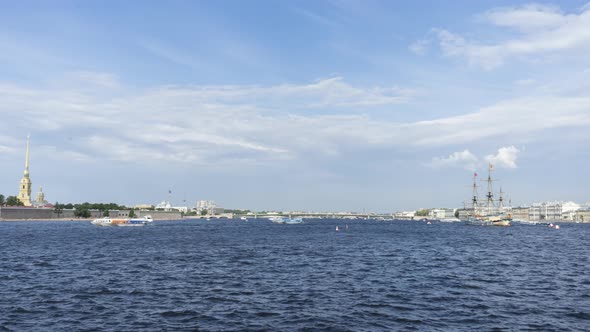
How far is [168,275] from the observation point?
43.4 m

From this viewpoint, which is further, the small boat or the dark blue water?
the small boat

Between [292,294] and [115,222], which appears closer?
[292,294]

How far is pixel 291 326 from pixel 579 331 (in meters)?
15.2

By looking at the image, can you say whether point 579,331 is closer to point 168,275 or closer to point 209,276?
point 209,276

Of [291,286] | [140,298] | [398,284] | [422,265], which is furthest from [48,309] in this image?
[422,265]

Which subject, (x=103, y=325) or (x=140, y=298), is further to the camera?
(x=140, y=298)

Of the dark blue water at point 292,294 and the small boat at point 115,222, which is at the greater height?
the dark blue water at point 292,294

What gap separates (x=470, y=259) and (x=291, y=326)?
40.8 meters

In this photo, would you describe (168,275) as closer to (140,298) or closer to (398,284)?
(140,298)

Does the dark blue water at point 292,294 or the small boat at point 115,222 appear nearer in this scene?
the dark blue water at point 292,294

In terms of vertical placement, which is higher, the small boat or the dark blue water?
the dark blue water

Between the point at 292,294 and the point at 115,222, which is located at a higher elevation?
the point at 292,294

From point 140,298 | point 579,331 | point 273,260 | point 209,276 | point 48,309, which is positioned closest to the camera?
point 579,331

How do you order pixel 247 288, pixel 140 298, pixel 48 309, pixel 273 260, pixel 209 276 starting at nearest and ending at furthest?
pixel 48 309 → pixel 140 298 → pixel 247 288 → pixel 209 276 → pixel 273 260
